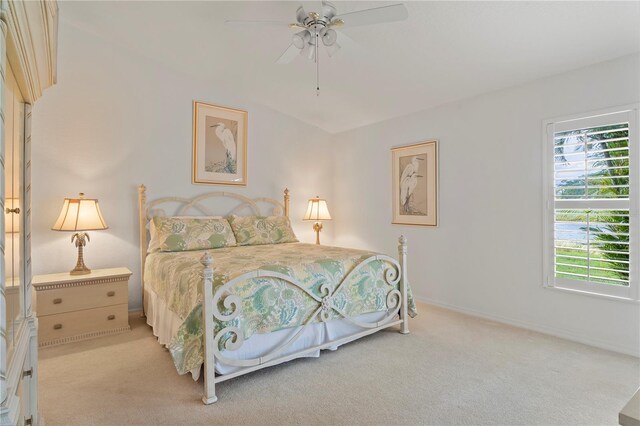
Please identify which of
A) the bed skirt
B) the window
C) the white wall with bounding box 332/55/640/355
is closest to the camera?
the bed skirt

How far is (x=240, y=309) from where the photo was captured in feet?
7.07

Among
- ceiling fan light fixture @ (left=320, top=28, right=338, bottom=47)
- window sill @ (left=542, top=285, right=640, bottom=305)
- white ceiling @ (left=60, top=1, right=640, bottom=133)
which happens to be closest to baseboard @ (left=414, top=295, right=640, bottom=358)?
window sill @ (left=542, top=285, right=640, bottom=305)

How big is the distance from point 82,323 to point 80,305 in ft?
0.52

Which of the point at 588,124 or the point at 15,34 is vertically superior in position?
the point at 588,124

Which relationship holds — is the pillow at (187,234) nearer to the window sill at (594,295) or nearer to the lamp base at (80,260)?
the lamp base at (80,260)

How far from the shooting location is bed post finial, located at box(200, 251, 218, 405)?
6.56 ft

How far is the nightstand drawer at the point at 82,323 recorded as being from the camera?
111 inches

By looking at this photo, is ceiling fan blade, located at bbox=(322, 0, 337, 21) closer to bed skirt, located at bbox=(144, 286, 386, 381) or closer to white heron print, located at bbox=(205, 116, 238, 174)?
bed skirt, located at bbox=(144, 286, 386, 381)

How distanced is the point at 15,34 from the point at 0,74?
0.27 m

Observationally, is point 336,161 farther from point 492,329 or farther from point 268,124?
point 492,329

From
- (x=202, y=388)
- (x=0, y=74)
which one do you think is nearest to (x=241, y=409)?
(x=202, y=388)

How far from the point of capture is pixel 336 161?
5.37 metres

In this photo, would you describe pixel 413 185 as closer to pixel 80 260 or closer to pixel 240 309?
pixel 240 309

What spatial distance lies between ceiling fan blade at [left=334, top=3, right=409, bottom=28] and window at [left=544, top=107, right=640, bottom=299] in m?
1.92
